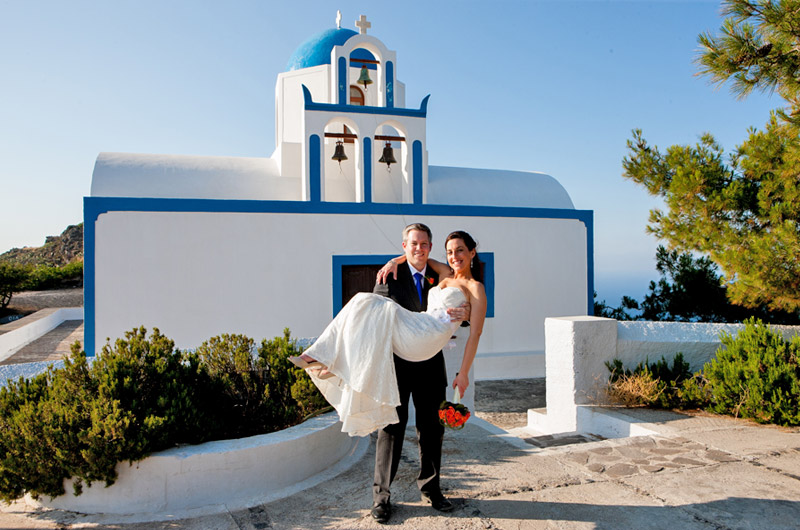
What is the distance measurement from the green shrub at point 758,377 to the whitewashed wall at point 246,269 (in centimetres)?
434

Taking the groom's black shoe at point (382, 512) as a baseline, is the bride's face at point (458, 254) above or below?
above

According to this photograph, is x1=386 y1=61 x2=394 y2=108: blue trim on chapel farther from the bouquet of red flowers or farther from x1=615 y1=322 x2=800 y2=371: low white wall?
the bouquet of red flowers

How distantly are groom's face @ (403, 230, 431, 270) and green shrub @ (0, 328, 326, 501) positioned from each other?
1.44 metres

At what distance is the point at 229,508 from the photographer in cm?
295

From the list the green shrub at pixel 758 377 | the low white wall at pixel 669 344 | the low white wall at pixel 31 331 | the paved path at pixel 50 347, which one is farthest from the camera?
the low white wall at pixel 31 331

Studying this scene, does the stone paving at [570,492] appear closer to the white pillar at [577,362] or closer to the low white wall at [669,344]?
the white pillar at [577,362]

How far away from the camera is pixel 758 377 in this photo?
4.48 meters

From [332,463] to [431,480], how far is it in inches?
38.3

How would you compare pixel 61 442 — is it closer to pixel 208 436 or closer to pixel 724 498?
pixel 208 436

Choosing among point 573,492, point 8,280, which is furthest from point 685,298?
point 8,280

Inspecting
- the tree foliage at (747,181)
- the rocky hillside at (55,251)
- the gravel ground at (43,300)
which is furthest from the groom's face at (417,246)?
the rocky hillside at (55,251)

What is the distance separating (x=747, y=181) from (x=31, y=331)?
1546cm

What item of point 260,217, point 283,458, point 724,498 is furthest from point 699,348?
point 260,217

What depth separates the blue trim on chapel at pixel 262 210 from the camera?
7.19 m
